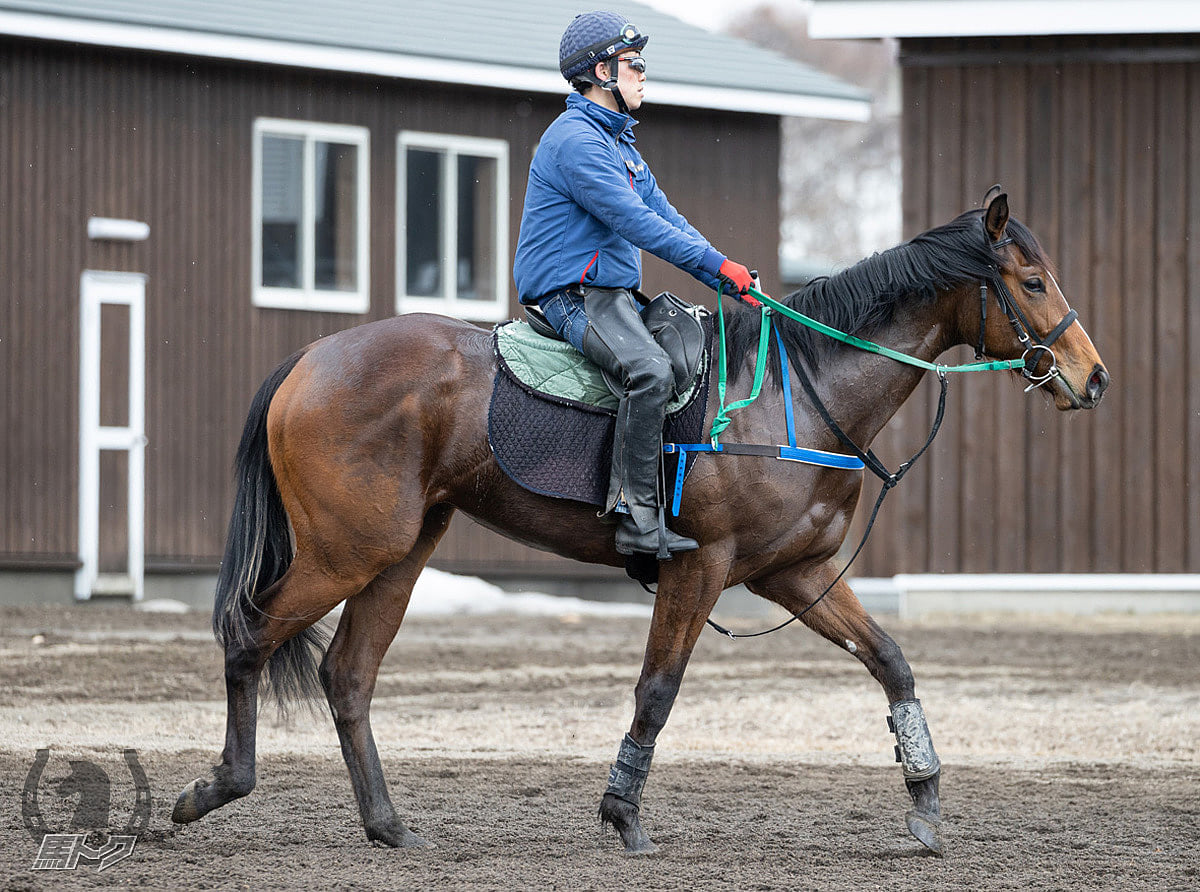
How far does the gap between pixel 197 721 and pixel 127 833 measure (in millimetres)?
2809

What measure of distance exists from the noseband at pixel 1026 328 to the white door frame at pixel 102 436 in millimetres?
10426

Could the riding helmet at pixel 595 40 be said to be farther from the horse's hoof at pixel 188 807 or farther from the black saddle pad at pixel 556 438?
the horse's hoof at pixel 188 807

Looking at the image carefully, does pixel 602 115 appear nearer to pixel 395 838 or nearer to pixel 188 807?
pixel 395 838

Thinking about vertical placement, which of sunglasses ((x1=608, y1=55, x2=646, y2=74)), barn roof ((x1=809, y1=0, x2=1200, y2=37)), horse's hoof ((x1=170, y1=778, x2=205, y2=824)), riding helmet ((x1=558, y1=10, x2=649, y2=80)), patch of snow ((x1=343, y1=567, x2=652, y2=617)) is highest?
barn roof ((x1=809, y1=0, x2=1200, y2=37))

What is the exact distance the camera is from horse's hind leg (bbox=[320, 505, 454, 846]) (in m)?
5.48

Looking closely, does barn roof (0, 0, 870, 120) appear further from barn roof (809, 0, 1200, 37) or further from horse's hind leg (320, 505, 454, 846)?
horse's hind leg (320, 505, 454, 846)

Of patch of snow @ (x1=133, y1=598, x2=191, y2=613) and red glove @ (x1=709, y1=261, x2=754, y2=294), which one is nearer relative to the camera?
red glove @ (x1=709, y1=261, x2=754, y2=294)

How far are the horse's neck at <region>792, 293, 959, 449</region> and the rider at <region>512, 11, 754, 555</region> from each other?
1.86 ft

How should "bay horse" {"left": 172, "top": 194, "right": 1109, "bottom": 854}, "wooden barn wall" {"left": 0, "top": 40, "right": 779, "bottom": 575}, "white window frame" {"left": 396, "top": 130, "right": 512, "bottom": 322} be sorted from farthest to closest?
"white window frame" {"left": 396, "top": 130, "right": 512, "bottom": 322}
"wooden barn wall" {"left": 0, "top": 40, "right": 779, "bottom": 575}
"bay horse" {"left": 172, "top": 194, "right": 1109, "bottom": 854}

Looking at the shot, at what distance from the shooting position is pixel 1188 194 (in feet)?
49.5

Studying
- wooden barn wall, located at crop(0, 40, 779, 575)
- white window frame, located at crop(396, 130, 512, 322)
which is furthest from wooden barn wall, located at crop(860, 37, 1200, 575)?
white window frame, located at crop(396, 130, 512, 322)

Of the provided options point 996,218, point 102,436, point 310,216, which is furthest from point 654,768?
point 310,216

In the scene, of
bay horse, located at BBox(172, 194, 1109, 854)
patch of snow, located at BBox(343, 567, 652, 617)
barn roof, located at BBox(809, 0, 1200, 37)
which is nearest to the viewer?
bay horse, located at BBox(172, 194, 1109, 854)

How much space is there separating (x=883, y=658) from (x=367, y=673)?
1921mm
